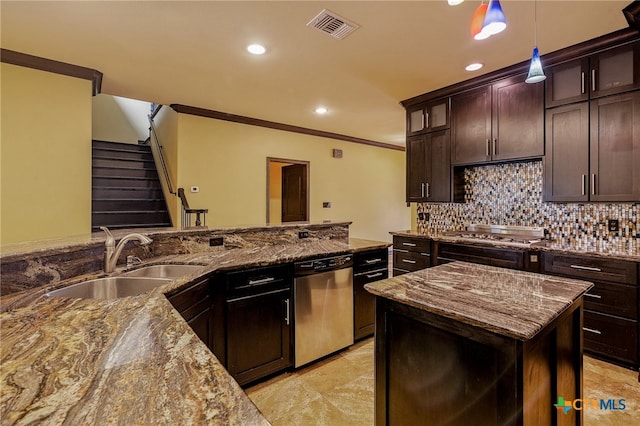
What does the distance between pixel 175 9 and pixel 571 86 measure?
355 cm

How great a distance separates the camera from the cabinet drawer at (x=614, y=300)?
2.40 m

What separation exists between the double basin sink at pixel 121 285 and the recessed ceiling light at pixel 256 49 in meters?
2.03

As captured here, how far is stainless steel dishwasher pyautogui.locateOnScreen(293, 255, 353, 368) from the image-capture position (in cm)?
247

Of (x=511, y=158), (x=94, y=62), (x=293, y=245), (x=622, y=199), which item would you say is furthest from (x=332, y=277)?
(x=94, y=62)

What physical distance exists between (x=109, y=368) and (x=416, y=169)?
404cm

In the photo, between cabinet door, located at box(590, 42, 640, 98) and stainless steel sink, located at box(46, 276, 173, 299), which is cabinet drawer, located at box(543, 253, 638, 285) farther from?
stainless steel sink, located at box(46, 276, 173, 299)

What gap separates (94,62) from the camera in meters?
3.15

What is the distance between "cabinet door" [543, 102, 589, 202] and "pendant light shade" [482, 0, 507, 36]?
7.08ft

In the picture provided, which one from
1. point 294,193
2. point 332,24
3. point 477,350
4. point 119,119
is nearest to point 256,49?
point 332,24

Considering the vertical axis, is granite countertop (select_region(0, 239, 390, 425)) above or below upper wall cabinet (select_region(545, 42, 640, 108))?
below

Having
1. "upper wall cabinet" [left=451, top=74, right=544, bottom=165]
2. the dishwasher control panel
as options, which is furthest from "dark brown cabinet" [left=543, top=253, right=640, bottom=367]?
the dishwasher control panel

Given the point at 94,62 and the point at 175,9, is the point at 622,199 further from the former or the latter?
the point at 94,62

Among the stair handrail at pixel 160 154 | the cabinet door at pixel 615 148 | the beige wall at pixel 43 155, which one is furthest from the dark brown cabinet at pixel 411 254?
the beige wall at pixel 43 155

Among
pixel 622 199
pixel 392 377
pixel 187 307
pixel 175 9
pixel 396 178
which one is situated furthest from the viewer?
pixel 396 178
